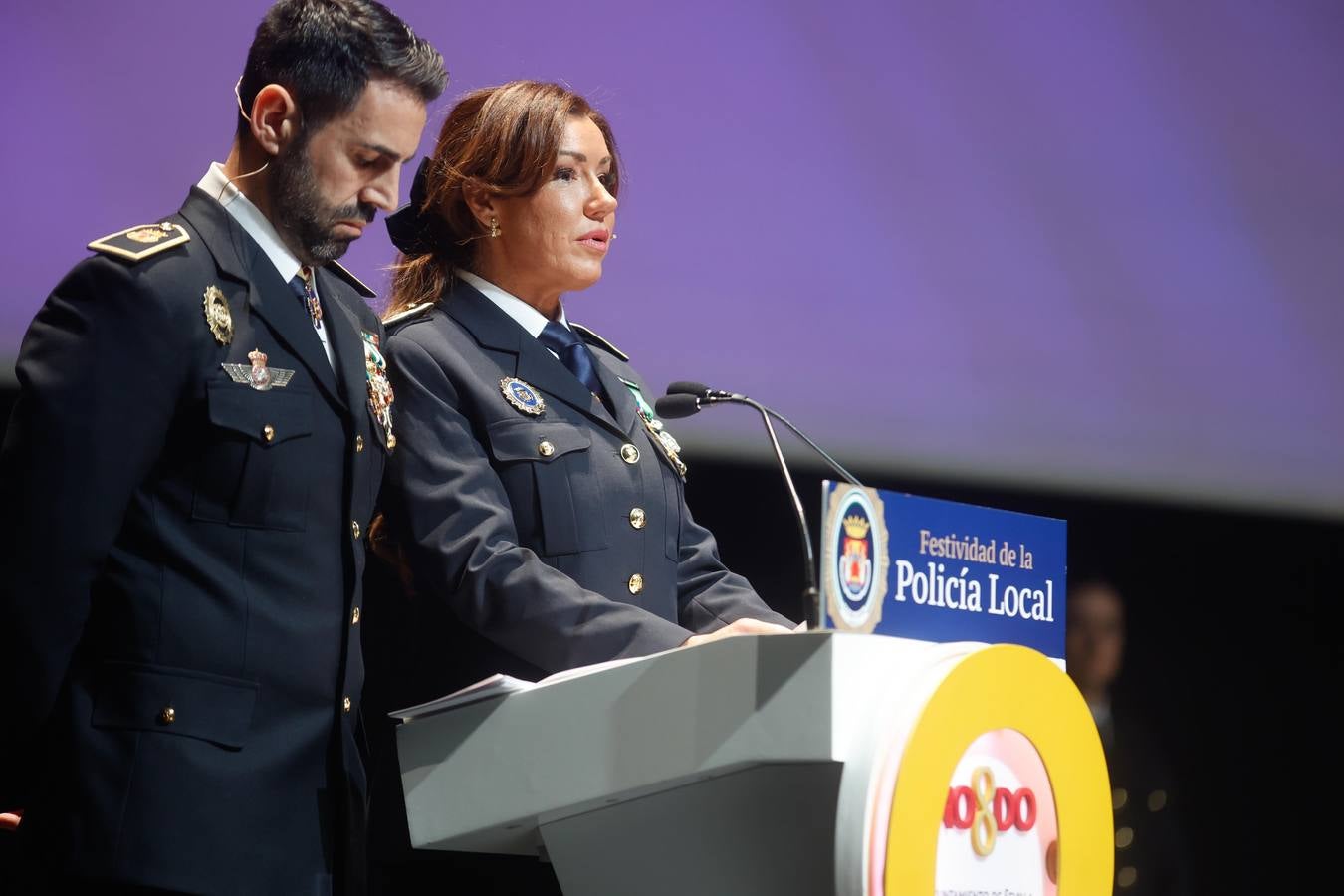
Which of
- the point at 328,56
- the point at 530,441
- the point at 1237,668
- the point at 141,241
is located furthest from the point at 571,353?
the point at 1237,668

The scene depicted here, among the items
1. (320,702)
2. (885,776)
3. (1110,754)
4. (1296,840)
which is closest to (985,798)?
(885,776)

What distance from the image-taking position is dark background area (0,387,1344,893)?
4082mm

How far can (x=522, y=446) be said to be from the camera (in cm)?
211

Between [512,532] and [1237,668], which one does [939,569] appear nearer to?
[512,532]

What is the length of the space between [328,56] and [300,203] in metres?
0.17

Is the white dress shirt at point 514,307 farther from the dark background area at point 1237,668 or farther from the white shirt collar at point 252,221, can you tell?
the dark background area at point 1237,668

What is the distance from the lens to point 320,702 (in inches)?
66.1

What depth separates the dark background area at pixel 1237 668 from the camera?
408 centimetres

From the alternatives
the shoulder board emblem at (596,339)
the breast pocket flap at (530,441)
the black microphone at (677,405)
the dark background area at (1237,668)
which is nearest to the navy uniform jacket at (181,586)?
the breast pocket flap at (530,441)

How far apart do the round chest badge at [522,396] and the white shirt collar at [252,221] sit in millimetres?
435

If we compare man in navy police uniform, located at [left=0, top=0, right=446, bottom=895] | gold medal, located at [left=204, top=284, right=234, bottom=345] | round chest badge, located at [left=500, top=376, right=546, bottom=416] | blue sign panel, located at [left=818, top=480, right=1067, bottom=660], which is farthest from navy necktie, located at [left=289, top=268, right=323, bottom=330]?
blue sign panel, located at [left=818, top=480, right=1067, bottom=660]

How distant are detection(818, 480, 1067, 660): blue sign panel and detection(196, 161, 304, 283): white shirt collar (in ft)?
2.33

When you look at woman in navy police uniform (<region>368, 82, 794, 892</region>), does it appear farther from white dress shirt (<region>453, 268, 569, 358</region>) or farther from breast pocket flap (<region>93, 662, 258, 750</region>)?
breast pocket flap (<region>93, 662, 258, 750</region>)

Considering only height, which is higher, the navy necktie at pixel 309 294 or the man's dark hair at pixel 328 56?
the man's dark hair at pixel 328 56
